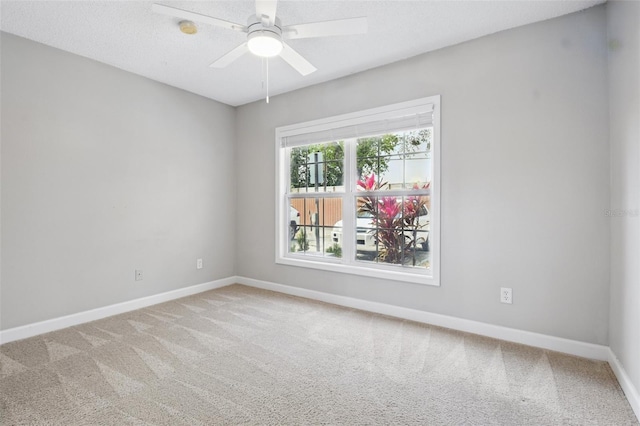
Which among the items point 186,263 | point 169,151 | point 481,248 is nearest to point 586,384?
point 481,248

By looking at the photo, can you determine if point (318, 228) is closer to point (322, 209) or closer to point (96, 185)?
point (322, 209)

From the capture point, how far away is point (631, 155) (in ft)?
6.22

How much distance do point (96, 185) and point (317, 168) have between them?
230 cm

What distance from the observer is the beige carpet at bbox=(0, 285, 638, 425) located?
172cm

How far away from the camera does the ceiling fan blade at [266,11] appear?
1.81 metres

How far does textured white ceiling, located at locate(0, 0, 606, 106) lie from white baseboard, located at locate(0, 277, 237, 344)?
2429 mm

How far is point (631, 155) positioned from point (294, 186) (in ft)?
10.2

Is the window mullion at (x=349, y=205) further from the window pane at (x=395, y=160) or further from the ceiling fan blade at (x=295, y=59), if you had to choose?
the ceiling fan blade at (x=295, y=59)

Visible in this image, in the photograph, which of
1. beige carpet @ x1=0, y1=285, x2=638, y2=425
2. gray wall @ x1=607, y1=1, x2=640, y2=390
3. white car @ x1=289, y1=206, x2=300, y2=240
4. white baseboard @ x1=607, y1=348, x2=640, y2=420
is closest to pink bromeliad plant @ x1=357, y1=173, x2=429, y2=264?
beige carpet @ x1=0, y1=285, x2=638, y2=425

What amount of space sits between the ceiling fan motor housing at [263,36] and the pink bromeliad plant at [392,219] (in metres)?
1.75

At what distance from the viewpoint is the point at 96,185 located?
10.3 feet

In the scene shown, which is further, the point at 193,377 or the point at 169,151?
the point at 169,151

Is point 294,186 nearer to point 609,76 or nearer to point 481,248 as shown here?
point 481,248

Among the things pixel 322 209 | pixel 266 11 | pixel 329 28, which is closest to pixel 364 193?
pixel 322 209
